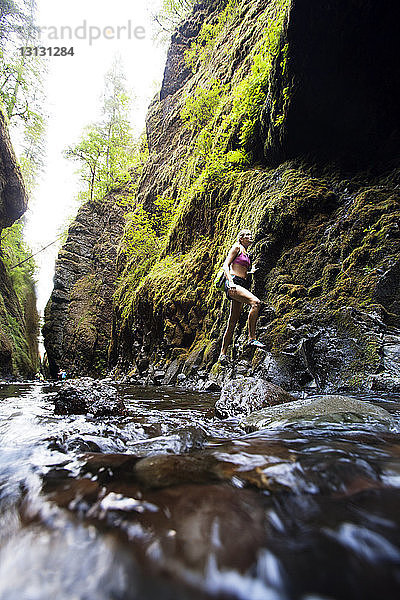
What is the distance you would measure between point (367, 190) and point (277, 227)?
1473mm

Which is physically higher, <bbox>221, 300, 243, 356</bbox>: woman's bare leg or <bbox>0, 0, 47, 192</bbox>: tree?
<bbox>0, 0, 47, 192</bbox>: tree

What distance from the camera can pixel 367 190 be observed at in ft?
14.4

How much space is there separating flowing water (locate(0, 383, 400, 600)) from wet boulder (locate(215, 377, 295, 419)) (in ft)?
4.58

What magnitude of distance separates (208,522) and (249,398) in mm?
2503

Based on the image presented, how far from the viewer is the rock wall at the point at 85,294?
14945mm

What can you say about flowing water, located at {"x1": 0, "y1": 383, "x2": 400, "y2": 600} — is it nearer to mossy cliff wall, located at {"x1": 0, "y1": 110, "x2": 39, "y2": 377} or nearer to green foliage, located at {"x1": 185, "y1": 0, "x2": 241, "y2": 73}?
mossy cliff wall, located at {"x1": 0, "y1": 110, "x2": 39, "y2": 377}

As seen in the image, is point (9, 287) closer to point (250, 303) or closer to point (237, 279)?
point (237, 279)

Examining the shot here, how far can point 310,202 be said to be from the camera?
4.91m

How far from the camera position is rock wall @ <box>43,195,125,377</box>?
14945 millimetres

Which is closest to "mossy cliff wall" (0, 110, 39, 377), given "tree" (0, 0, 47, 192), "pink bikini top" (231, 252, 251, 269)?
"tree" (0, 0, 47, 192)

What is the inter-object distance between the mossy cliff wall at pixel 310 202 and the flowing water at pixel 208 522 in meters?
2.44

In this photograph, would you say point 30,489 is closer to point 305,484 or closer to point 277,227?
point 305,484

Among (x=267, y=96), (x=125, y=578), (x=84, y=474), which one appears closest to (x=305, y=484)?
(x=125, y=578)

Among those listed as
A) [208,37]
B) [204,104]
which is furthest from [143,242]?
[208,37]
